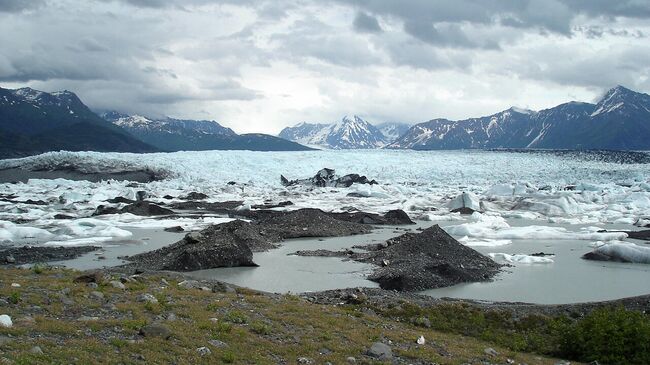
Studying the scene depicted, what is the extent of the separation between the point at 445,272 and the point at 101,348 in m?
12.5

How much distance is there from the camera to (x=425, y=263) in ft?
62.1

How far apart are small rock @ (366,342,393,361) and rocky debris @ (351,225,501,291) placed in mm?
7425

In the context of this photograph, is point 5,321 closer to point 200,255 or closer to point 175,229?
point 200,255

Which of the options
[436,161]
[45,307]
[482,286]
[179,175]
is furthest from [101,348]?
[436,161]

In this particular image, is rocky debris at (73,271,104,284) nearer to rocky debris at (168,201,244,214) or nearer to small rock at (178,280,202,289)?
small rock at (178,280,202,289)

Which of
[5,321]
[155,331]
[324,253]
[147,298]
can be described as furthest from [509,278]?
[5,321]

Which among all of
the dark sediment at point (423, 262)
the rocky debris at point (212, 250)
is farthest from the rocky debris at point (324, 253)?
the rocky debris at point (212, 250)

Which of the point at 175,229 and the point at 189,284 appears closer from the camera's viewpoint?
the point at 189,284

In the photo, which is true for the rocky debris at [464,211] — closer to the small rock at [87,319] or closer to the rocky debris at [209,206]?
the rocky debris at [209,206]

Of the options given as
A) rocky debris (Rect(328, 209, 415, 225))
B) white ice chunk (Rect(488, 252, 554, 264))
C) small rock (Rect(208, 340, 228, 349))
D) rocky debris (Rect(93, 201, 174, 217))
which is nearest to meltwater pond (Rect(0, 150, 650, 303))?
white ice chunk (Rect(488, 252, 554, 264))

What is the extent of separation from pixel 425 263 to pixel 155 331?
1218cm

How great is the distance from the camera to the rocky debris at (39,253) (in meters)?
19.1

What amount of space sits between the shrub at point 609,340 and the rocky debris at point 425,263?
680cm

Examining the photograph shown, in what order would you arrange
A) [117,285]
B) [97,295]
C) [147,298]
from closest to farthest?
[97,295] → [147,298] → [117,285]
